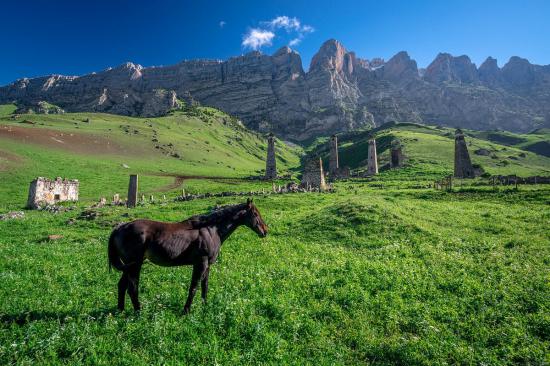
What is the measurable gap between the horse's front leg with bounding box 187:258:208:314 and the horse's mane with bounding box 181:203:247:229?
3.83 ft

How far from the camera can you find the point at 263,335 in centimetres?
843

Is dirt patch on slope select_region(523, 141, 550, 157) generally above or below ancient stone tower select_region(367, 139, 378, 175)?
above

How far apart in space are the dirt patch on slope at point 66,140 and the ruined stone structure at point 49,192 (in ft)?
160

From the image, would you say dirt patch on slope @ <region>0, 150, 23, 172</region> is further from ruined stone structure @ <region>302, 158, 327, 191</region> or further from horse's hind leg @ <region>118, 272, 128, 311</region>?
horse's hind leg @ <region>118, 272, 128, 311</region>

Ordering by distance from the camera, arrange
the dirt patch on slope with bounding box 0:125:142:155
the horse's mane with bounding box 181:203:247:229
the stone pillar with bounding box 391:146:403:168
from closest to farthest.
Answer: the horse's mane with bounding box 181:203:247:229
the dirt patch on slope with bounding box 0:125:142:155
the stone pillar with bounding box 391:146:403:168

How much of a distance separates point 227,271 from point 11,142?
9682 centimetres

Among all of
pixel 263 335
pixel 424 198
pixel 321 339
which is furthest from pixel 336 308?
pixel 424 198

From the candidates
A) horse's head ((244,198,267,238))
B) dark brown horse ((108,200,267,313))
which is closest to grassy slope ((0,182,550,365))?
dark brown horse ((108,200,267,313))

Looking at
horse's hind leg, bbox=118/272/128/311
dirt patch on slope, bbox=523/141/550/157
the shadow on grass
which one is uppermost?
dirt patch on slope, bbox=523/141/550/157

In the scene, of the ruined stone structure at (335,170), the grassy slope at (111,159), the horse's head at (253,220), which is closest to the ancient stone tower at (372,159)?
the ruined stone structure at (335,170)

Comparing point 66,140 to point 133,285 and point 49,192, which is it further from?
point 133,285

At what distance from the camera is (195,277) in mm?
9852

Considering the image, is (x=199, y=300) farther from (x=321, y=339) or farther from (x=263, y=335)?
(x=321, y=339)

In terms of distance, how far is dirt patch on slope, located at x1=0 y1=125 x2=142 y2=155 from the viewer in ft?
299
